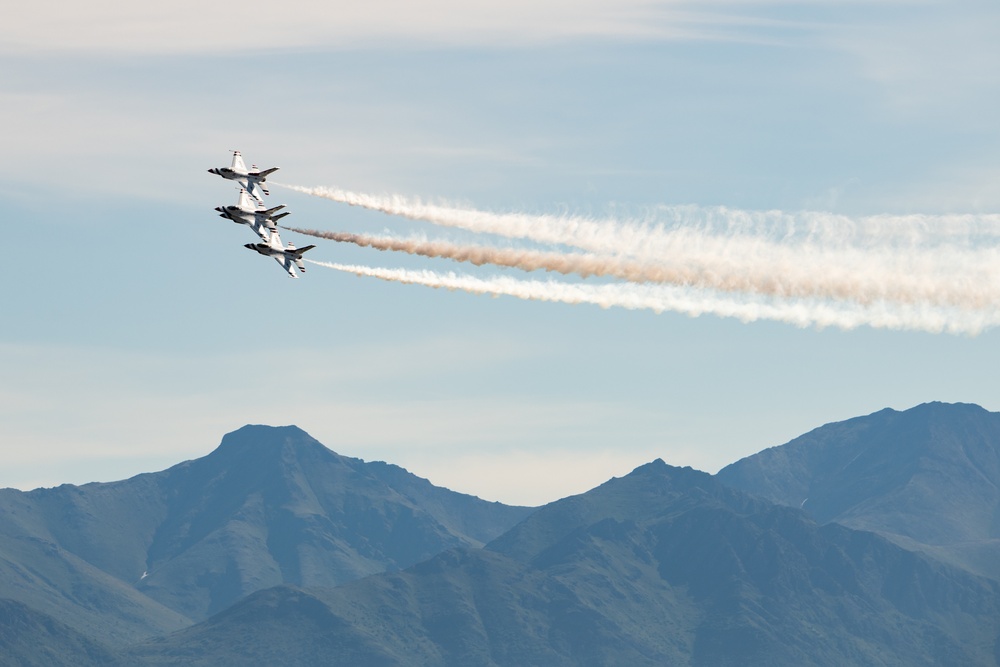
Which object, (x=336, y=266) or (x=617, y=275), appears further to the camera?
(x=336, y=266)

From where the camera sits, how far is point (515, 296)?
190 m

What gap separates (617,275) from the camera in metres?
182

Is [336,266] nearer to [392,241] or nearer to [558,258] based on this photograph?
[392,241]

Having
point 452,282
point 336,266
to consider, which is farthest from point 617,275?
point 336,266

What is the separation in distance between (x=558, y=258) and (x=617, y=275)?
287 inches

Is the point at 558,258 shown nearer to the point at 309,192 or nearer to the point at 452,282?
the point at 452,282

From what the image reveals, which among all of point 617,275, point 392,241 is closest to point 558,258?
point 617,275

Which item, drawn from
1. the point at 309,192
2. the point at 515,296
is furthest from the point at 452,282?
the point at 309,192

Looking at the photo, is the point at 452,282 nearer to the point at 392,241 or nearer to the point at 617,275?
the point at 392,241

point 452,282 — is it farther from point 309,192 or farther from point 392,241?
point 309,192

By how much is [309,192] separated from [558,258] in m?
29.1

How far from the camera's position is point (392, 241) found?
19150 centimetres

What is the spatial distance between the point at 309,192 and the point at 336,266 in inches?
561

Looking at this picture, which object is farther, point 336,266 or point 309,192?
point 336,266
